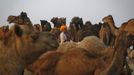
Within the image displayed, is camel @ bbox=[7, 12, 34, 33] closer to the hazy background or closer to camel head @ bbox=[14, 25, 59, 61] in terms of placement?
camel head @ bbox=[14, 25, 59, 61]

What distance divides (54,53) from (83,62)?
0.25 ft

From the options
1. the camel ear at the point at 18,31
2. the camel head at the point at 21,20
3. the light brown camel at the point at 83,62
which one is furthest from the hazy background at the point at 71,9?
the light brown camel at the point at 83,62

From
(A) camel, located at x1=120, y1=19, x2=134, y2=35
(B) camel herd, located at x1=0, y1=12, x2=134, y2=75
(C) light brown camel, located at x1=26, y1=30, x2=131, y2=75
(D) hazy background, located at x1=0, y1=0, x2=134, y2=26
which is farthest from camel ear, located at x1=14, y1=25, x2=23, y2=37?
(D) hazy background, located at x1=0, y1=0, x2=134, y2=26

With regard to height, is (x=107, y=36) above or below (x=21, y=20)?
below

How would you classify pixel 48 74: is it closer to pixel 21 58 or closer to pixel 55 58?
pixel 55 58

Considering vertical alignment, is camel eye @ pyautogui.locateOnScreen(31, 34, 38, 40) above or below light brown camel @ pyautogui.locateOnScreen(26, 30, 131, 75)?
above

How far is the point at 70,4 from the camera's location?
272 inches

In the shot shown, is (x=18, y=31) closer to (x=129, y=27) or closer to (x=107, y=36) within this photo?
(x=129, y=27)

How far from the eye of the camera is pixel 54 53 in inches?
29.9

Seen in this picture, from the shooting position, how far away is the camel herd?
693mm

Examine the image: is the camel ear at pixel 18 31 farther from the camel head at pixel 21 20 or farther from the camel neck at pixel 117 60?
the camel neck at pixel 117 60

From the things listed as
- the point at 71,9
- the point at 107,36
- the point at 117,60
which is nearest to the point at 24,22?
the point at 117,60

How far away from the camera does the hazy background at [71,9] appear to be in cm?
655

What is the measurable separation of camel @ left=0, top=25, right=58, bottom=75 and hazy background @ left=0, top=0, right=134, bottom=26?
18.3 ft
